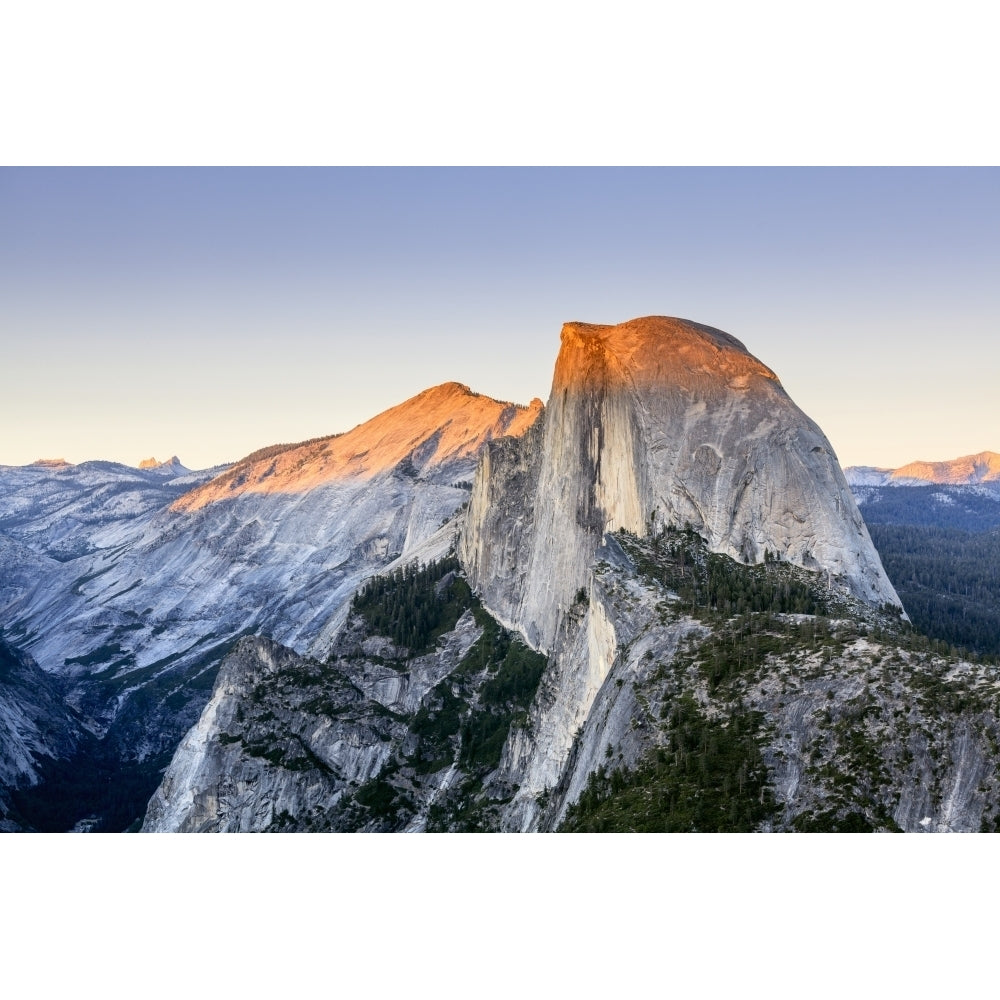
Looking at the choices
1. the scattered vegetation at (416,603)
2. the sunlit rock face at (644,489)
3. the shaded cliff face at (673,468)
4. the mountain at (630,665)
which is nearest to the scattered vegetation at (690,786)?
the mountain at (630,665)

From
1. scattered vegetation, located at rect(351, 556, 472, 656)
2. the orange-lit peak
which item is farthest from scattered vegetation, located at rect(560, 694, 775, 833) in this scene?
scattered vegetation, located at rect(351, 556, 472, 656)

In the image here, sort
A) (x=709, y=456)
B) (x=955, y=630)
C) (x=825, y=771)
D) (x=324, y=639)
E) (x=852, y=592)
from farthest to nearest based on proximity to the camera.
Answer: (x=324, y=639) < (x=955, y=630) < (x=709, y=456) < (x=852, y=592) < (x=825, y=771)

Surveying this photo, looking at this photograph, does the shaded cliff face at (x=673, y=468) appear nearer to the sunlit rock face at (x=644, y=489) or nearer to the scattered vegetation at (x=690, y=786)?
the sunlit rock face at (x=644, y=489)

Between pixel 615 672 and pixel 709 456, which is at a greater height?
pixel 709 456

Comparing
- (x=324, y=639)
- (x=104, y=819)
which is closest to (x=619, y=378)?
(x=324, y=639)

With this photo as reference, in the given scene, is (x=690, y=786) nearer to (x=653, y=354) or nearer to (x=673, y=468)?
(x=673, y=468)

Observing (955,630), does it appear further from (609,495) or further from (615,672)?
(615,672)

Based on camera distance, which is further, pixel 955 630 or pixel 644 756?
pixel 955 630
